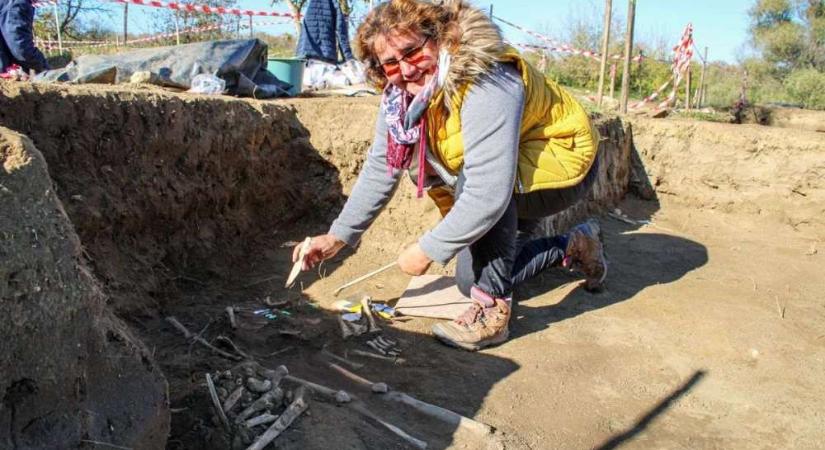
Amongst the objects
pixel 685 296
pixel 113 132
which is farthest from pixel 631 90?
pixel 113 132

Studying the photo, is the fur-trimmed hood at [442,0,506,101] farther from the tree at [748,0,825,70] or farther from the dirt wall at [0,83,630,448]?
the tree at [748,0,825,70]

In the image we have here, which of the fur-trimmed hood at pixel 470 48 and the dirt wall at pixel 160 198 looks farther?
the fur-trimmed hood at pixel 470 48

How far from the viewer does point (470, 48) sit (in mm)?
2270

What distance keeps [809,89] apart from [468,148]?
16539 millimetres

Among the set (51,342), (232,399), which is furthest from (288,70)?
(51,342)

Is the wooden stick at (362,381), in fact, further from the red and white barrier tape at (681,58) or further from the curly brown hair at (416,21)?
the red and white barrier tape at (681,58)

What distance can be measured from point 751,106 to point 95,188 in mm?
9670

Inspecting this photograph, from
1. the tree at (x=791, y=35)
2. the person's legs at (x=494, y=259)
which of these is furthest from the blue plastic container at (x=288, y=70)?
the tree at (x=791, y=35)

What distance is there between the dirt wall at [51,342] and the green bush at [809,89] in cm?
1694

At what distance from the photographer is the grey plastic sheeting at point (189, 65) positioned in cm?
517

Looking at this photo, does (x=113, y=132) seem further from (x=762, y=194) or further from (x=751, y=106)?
(x=751, y=106)

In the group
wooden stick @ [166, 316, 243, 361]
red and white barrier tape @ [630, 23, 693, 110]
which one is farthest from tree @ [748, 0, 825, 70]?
wooden stick @ [166, 316, 243, 361]

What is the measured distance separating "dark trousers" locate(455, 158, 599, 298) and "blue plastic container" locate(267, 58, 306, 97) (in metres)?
3.75

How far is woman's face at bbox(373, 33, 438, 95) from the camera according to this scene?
2311 mm
